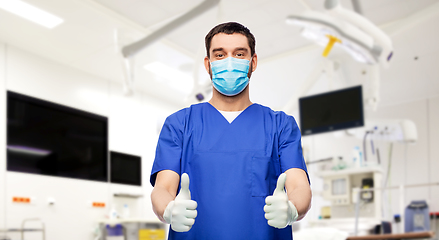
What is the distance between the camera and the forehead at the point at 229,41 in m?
1.18

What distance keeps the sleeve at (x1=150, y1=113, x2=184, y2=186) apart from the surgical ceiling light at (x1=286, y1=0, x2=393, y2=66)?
2.21 metres

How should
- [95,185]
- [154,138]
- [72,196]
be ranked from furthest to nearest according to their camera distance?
[154,138] → [95,185] → [72,196]

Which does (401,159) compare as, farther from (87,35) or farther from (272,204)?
(272,204)

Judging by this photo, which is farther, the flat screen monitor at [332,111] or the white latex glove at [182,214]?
the flat screen monitor at [332,111]

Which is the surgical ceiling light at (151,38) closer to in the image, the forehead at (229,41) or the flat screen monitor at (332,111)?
the flat screen monitor at (332,111)

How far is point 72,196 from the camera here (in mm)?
5578

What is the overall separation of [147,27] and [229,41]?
395 cm

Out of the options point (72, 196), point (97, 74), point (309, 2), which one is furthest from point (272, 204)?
point (97, 74)

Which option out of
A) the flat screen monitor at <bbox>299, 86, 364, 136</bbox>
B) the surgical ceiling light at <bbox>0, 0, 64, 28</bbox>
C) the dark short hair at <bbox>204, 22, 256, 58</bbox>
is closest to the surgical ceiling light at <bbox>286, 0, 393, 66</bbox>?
the flat screen monitor at <bbox>299, 86, 364, 136</bbox>

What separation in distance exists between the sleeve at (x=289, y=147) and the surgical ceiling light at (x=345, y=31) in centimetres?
209

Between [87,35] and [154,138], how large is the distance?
2610 millimetres

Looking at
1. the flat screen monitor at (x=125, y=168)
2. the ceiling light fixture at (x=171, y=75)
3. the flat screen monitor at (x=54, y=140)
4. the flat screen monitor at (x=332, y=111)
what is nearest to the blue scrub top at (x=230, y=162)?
the flat screen monitor at (x=332, y=111)

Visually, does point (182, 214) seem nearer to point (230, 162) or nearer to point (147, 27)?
point (230, 162)

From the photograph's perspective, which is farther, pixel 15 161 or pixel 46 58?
pixel 46 58
